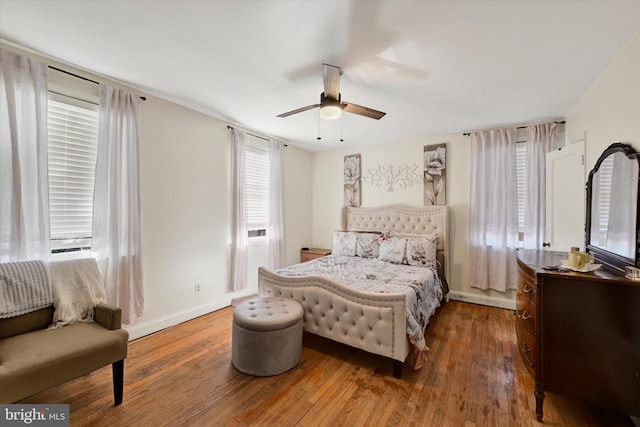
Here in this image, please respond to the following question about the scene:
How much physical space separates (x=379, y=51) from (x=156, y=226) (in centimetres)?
285

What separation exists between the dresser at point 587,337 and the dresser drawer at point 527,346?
26 mm

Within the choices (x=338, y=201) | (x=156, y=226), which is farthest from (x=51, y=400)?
(x=338, y=201)

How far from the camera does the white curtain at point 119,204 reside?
247 cm

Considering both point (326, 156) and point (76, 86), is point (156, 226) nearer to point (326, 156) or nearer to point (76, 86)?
point (76, 86)

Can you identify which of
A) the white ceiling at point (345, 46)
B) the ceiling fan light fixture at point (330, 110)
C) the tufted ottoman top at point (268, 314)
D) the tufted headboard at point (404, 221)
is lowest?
the tufted ottoman top at point (268, 314)

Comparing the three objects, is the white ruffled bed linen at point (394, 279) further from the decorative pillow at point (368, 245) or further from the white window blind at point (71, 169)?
the white window blind at point (71, 169)

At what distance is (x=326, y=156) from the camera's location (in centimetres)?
530

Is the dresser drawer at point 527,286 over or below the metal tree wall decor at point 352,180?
below

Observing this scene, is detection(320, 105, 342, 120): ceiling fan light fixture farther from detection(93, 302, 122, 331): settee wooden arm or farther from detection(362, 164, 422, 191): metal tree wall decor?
detection(362, 164, 422, 191): metal tree wall decor

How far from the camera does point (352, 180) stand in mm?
4910

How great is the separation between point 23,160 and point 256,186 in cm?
255

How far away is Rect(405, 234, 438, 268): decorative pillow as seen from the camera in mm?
3566
